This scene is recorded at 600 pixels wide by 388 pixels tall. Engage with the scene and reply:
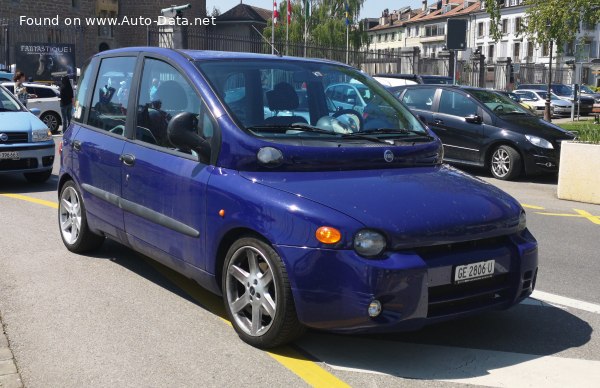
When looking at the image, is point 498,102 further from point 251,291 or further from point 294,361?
point 294,361

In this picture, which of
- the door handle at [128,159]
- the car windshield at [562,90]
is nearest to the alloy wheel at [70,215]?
the door handle at [128,159]

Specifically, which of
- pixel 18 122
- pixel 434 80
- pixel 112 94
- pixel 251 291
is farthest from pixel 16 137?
pixel 434 80

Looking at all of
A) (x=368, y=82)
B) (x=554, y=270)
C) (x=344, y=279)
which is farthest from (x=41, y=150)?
(x=344, y=279)

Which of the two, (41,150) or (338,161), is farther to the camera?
(41,150)

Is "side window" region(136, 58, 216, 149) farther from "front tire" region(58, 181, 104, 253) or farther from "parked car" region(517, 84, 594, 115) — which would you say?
"parked car" region(517, 84, 594, 115)

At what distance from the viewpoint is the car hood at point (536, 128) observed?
13305 millimetres

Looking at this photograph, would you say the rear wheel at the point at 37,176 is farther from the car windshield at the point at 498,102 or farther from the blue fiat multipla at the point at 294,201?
the car windshield at the point at 498,102

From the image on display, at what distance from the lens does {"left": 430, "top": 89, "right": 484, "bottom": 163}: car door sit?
552 inches

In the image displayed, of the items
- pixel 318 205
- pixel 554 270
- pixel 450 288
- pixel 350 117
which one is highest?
pixel 350 117

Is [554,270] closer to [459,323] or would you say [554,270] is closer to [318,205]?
[459,323]

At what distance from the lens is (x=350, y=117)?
530 cm

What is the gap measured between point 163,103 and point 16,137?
6.73m

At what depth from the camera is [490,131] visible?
13758 millimetres

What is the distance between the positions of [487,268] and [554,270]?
8.69ft
